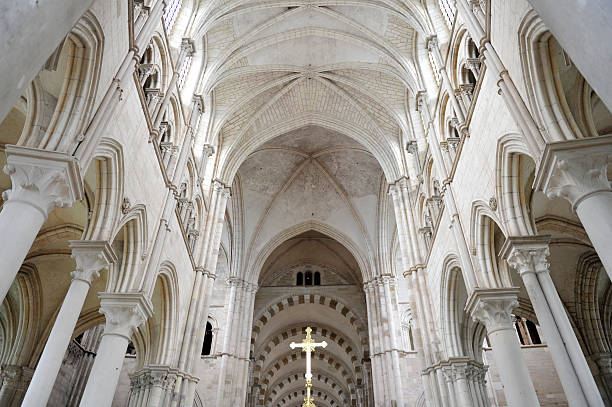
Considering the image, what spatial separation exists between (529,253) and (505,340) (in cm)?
188

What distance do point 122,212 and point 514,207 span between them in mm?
7104

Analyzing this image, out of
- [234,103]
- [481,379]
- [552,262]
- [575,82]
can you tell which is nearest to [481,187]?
[575,82]

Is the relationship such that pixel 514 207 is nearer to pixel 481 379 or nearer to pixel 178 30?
pixel 481 379

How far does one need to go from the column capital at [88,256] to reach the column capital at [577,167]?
677 centimetres

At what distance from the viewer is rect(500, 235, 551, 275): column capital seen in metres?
7.13

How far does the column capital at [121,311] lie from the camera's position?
8.26 m

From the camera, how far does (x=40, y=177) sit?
18.5 feet

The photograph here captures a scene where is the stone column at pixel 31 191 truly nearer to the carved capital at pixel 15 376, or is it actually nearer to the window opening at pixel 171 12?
the window opening at pixel 171 12

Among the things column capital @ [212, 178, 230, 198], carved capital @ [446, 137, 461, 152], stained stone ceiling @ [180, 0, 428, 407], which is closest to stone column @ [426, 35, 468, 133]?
carved capital @ [446, 137, 461, 152]

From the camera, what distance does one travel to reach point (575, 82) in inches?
305

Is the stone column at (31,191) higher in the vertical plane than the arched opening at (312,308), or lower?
lower

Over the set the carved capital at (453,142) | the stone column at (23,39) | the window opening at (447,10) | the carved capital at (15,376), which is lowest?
the stone column at (23,39)

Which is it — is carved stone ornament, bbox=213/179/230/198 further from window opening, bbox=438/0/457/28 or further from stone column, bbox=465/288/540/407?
stone column, bbox=465/288/540/407

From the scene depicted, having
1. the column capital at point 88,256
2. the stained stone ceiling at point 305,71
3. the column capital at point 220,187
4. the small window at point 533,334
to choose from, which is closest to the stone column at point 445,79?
Result: the stained stone ceiling at point 305,71
